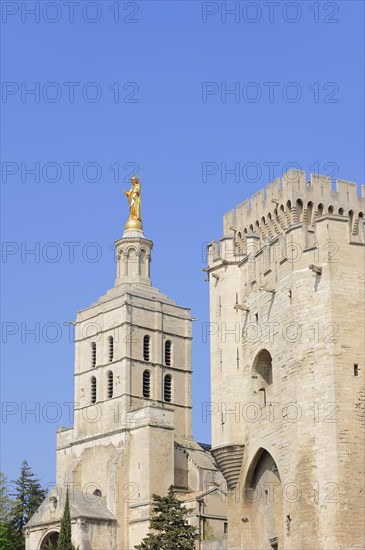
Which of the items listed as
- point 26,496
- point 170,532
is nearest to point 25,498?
point 26,496

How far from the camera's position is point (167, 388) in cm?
8075

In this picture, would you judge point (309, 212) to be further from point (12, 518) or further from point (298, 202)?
point (12, 518)

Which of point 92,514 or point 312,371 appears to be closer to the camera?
point 312,371

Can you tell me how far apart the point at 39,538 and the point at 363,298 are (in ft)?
137

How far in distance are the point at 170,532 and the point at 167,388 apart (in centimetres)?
3043

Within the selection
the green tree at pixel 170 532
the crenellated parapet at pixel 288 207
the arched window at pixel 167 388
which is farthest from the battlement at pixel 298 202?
the arched window at pixel 167 388

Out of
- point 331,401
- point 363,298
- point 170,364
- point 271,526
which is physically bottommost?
point 271,526

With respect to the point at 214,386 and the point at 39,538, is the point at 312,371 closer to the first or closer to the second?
the point at 214,386

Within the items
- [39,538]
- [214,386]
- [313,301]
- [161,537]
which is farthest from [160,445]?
[313,301]

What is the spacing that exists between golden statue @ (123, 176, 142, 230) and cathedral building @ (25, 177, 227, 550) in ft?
0.25

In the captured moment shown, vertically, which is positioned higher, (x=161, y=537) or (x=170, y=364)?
(x=170, y=364)

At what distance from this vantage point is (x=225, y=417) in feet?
129

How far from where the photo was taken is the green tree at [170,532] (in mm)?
49656

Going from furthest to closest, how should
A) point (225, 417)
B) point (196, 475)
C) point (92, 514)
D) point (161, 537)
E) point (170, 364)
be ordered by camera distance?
point (170, 364) < point (196, 475) < point (92, 514) < point (161, 537) < point (225, 417)
